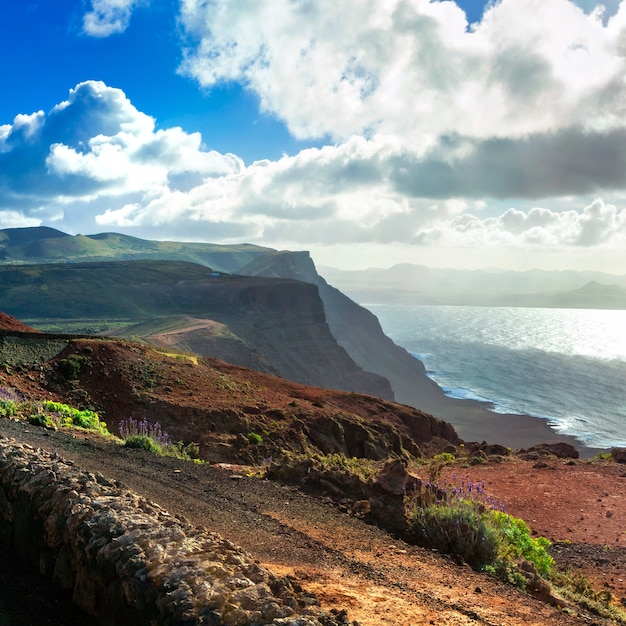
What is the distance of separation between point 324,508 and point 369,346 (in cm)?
12070

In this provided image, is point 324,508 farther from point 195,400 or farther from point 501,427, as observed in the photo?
point 501,427

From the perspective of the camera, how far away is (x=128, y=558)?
3.95 m

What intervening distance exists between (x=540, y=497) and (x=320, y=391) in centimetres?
2010

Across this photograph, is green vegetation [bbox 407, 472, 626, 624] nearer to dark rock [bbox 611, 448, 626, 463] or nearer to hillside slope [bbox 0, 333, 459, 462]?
hillside slope [bbox 0, 333, 459, 462]

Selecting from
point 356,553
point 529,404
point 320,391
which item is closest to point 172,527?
point 356,553

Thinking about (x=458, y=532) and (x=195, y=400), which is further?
(x=195, y=400)

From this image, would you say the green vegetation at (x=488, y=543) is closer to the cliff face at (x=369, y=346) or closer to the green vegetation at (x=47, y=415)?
the green vegetation at (x=47, y=415)

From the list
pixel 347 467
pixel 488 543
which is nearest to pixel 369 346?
pixel 347 467

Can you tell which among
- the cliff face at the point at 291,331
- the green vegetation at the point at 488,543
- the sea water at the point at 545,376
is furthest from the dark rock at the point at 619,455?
the cliff face at the point at 291,331

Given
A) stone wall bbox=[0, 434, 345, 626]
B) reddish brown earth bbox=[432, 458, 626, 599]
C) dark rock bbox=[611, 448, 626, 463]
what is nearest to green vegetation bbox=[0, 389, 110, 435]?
stone wall bbox=[0, 434, 345, 626]

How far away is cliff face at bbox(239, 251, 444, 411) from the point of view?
347 feet

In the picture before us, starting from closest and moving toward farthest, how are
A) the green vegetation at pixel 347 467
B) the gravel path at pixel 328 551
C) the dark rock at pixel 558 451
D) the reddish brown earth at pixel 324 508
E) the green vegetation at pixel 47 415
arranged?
the gravel path at pixel 328 551 < the reddish brown earth at pixel 324 508 < the green vegetation at pixel 347 467 < the green vegetation at pixel 47 415 < the dark rock at pixel 558 451

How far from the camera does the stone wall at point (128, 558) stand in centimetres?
343

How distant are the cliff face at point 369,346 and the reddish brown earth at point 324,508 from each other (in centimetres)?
7307
